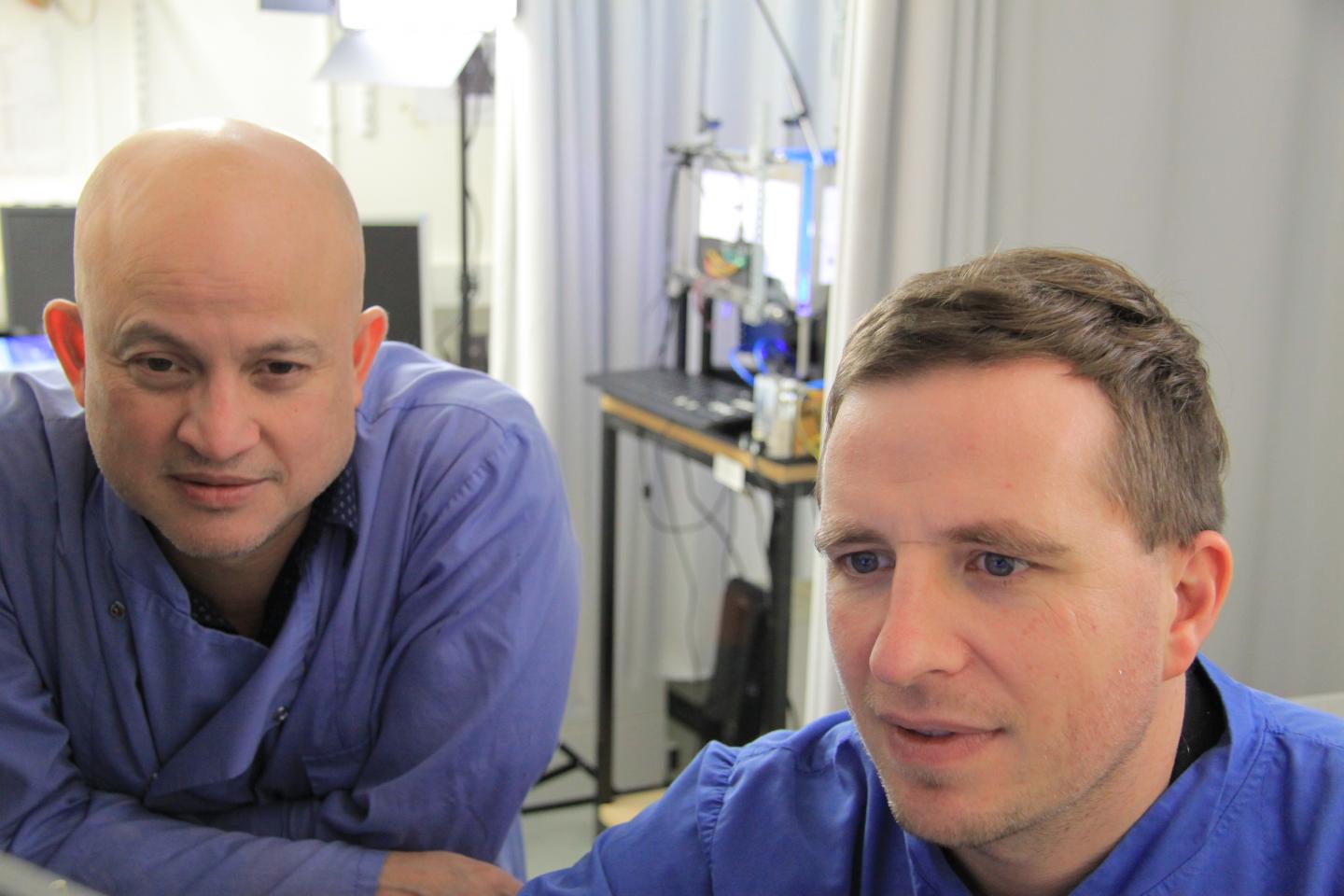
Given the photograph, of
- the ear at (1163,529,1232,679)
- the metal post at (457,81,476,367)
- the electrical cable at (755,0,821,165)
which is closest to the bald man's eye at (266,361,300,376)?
the ear at (1163,529,1232,679)

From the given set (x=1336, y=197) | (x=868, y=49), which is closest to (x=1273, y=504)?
(x=1336, y=197)

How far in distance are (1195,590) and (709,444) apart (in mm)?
1784

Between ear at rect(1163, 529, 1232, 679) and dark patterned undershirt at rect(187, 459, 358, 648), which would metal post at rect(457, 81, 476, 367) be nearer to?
dark patterned undershirt at rect(187, 459, 358, 648)

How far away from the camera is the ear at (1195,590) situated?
38.1 inches

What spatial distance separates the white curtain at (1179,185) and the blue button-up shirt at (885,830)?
3.66 ft

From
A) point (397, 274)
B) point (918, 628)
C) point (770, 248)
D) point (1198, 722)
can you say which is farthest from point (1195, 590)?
point (397, 274)

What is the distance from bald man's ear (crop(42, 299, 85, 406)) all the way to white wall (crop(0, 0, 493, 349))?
257 cm

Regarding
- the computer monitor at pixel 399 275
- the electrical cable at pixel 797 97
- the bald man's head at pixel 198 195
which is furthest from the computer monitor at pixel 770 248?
the bald man's head at pixel 198 195

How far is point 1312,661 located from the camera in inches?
91.4

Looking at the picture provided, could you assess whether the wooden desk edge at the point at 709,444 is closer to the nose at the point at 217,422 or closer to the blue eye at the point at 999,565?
the nose at the point at 217,422

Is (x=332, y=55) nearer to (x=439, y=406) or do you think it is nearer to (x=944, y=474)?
(x=439, y=406)

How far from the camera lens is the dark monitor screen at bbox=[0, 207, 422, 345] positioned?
3072 mm

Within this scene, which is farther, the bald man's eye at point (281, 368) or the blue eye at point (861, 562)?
the bald man's eye at point (281, 368)

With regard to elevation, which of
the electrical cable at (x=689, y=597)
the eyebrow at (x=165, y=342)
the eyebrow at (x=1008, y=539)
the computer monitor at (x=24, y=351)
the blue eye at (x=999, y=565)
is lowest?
the electrical cable at (x=689, y=597)
